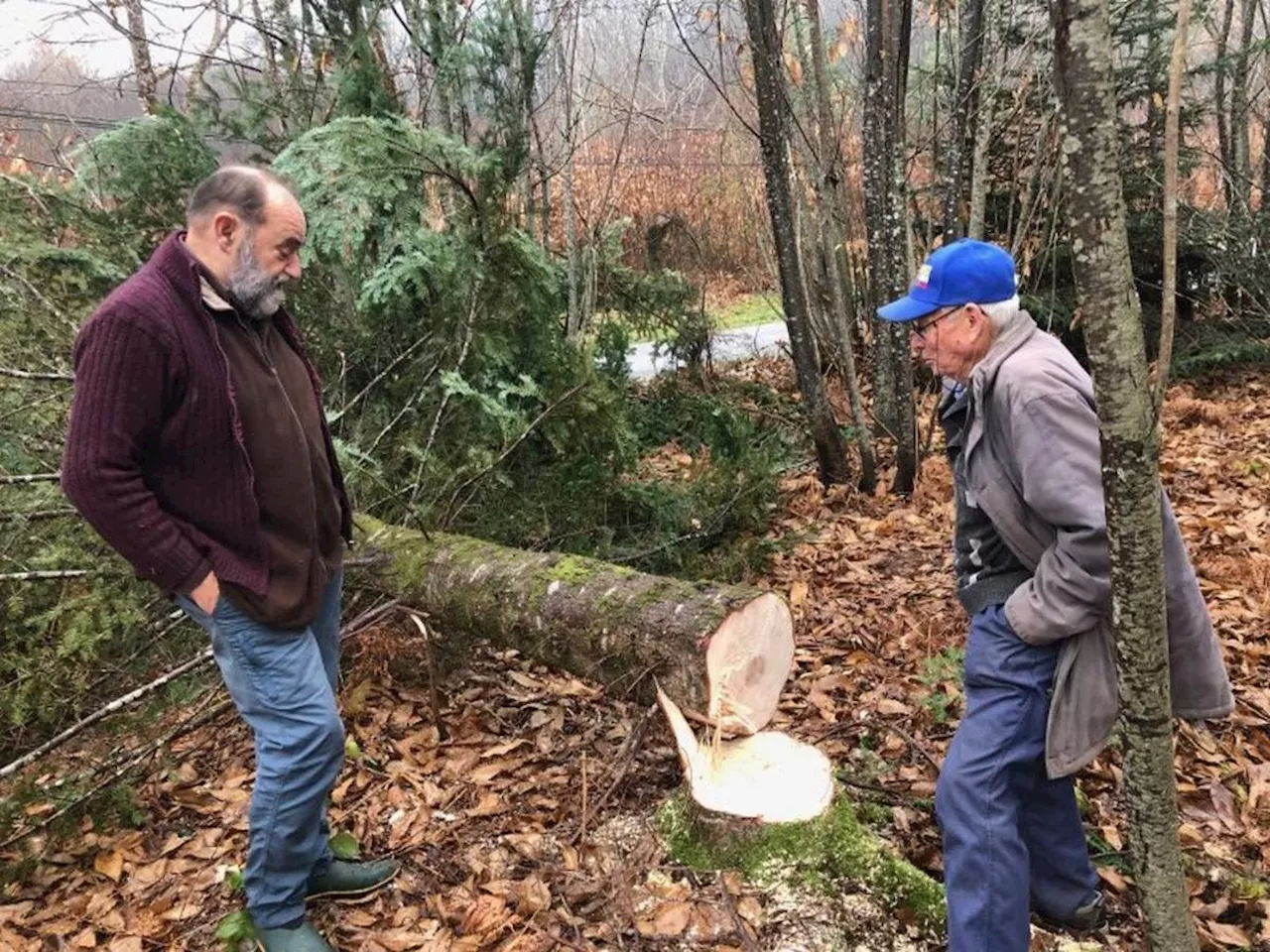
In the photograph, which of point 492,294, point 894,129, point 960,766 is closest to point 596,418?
point 492,294

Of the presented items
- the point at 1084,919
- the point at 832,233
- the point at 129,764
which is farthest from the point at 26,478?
the point at 832,233

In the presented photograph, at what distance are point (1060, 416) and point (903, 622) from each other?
284 cm

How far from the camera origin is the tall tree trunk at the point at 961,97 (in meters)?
6.25

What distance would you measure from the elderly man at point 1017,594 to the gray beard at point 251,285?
1856 millimetres

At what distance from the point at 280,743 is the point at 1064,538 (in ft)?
7.18

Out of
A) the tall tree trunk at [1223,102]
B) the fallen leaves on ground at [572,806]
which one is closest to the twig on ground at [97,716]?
the fallen leaves on ground at [572,806]

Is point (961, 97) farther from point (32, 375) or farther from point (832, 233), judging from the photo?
point (32, 375)

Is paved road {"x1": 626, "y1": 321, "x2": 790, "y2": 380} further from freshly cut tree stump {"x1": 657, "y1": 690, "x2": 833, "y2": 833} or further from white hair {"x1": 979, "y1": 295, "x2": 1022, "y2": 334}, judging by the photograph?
white hair {"x1": 979, "y1": 295, "x2": 1022, "y2": 334}

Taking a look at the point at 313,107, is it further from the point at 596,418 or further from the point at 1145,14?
the point at 1145,14

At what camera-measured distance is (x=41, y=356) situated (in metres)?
4.18

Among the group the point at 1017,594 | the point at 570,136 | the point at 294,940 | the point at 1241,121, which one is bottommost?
the point at 294,940

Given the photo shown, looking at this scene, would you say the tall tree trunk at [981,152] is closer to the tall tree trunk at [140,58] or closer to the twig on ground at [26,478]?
the twig on ground at [26,478]

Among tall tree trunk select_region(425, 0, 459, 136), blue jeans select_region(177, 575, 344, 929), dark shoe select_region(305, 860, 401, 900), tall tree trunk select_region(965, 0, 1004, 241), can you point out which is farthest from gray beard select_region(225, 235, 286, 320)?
tall tree trunk select_region(965, 0, 1004, 241)

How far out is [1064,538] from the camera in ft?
7.25
